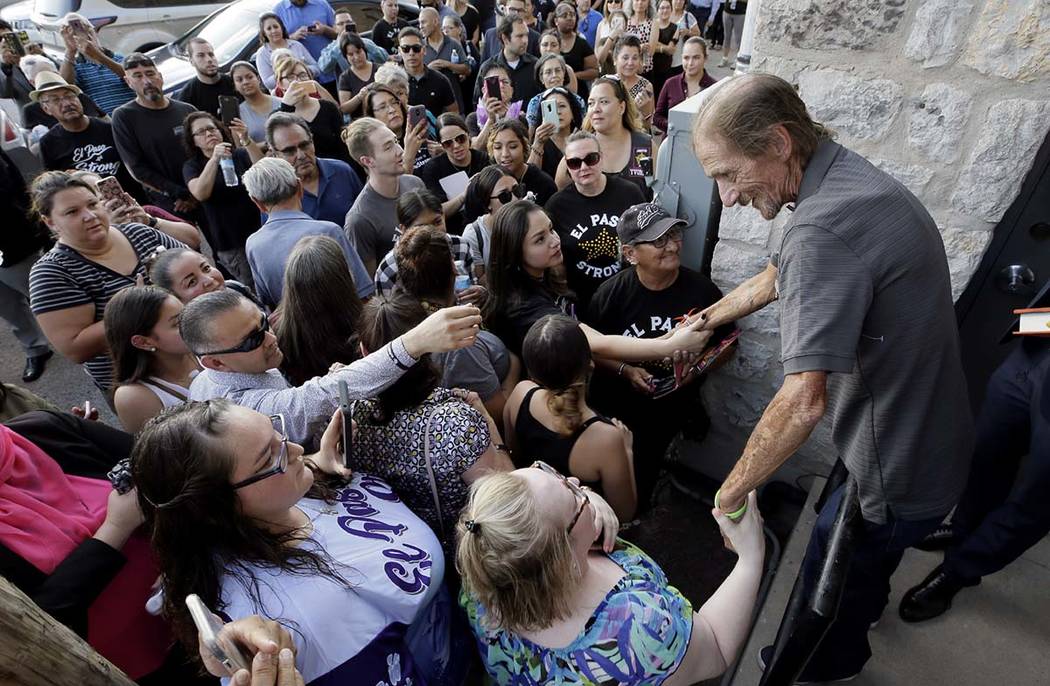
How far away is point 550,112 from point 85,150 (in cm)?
377

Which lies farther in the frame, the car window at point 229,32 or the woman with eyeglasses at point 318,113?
the car window at point 229,32

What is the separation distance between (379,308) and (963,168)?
218 centimetres

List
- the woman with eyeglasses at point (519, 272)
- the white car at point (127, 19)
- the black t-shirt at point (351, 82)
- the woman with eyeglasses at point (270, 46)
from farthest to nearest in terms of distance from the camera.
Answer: the white car at point (127, 19) < the woman with eyeglasses at point (270, 46) < the black t-shirt at point (351, 82) < the woman with eyeglasses at point (519, 272)

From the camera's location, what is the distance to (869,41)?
2.08m

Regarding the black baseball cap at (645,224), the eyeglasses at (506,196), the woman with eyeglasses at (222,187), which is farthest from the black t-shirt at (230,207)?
the black baseball cap at (645,224)

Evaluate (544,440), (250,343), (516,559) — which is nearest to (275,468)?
(516,559)

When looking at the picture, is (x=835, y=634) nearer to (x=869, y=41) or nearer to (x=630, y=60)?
(x=869, y=41)

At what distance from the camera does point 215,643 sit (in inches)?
39.8

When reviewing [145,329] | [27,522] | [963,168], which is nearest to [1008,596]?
[963,168]

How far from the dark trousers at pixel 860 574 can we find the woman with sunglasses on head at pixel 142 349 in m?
2.41

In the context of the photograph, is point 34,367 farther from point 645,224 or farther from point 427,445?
point 645,224

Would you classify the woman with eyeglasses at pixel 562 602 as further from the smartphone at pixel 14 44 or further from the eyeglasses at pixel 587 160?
the smartphone at pixel 14 44

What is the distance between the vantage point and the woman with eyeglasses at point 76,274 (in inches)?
107

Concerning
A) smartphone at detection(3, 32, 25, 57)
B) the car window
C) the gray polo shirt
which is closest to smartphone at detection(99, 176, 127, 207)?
the gray polo shirt
